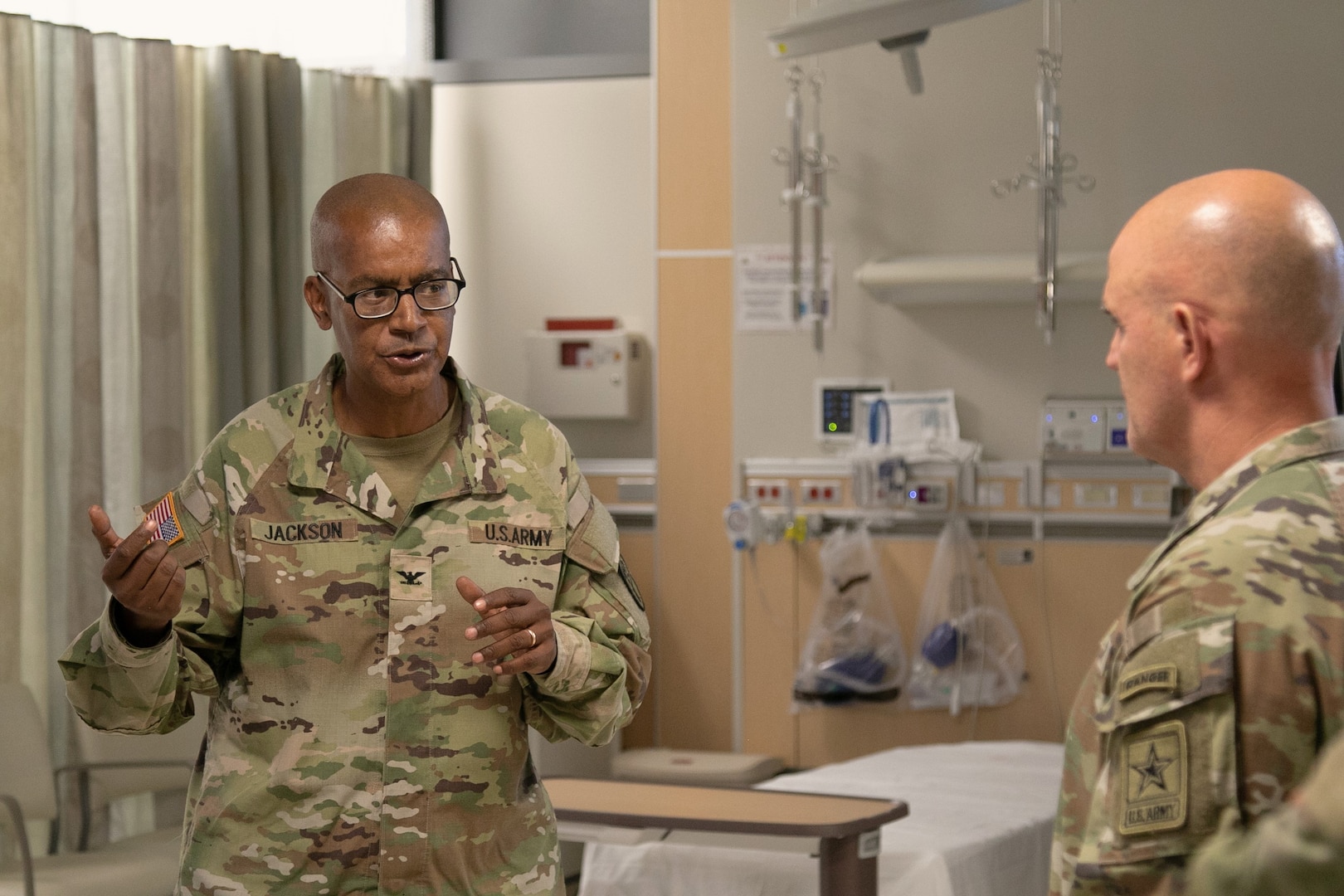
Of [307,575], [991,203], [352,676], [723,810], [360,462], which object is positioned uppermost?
[991,203]

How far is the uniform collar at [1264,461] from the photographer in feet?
3.95

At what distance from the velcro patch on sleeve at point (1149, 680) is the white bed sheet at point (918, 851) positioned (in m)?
1.91

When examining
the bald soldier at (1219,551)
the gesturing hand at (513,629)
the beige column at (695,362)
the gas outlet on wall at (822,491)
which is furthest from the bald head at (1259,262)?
the beige column at (695,362)

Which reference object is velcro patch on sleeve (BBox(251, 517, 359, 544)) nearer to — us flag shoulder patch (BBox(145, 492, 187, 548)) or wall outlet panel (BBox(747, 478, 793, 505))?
us flag shoulder patch (BBox(145, 492, 187, 548))

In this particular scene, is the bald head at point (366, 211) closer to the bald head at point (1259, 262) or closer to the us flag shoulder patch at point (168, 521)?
the us flag shoulder patch at point (168, 521)

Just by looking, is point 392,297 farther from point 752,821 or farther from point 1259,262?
point 752,821

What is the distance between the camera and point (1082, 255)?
4.61 metres

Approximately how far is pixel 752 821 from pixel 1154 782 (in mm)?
1785

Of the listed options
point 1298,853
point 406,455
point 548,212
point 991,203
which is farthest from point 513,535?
point 548,212

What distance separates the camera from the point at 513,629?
1.56 metres

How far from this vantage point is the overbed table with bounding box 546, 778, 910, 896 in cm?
284

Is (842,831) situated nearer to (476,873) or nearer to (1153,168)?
(476,873)

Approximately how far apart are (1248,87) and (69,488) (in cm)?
367

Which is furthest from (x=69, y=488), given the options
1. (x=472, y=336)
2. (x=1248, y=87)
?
(x=1248, y=87)
